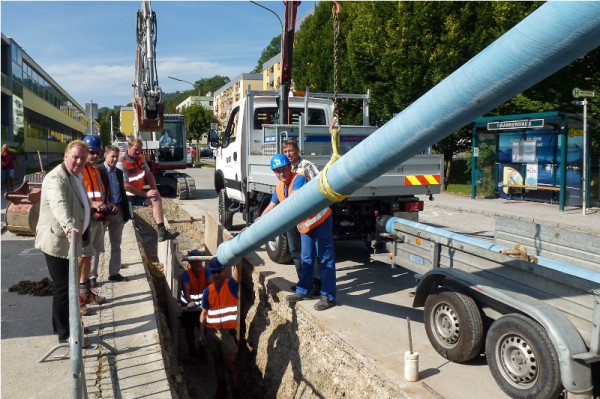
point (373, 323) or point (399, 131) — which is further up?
point (399, 131)

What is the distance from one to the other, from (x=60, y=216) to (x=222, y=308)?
2541mm

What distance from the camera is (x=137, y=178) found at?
662 centimetres

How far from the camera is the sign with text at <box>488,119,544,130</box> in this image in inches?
534

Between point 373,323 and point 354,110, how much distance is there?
67.6ft

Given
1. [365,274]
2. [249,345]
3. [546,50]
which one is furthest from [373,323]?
[546,50]

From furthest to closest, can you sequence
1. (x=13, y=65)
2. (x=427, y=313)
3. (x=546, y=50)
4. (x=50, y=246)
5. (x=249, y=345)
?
(x=13, y=65) → (x=249, y=345) → (x=427, y=313) → (x=50, y=246) → (x=546, y=50)

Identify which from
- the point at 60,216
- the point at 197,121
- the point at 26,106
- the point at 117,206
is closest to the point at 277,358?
the point at 117,206

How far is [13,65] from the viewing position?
31688 millimetres

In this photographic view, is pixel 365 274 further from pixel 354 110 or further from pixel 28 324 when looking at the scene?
pixel 354 110

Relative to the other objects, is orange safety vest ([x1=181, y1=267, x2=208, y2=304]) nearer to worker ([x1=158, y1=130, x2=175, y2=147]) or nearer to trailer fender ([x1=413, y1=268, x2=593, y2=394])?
trailer fender ([x1=413, y1=268, x2=593, y2=394])

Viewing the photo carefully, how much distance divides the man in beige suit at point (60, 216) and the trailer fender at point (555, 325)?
3223 millimetres

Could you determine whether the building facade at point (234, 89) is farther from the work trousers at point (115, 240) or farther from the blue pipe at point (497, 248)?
the blue pipe at point (497, 248)

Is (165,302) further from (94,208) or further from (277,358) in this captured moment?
(94,208)

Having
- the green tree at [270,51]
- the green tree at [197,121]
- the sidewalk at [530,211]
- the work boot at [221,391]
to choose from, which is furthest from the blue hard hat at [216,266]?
the green tree at [270,51]
